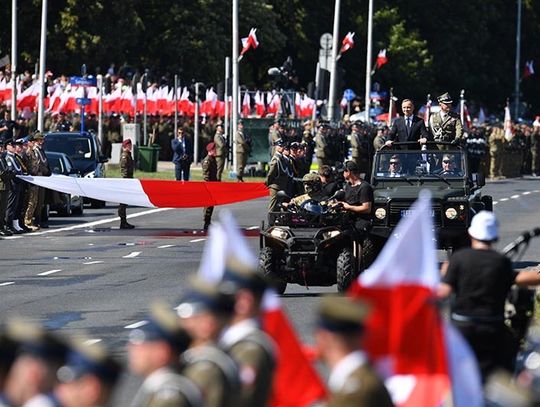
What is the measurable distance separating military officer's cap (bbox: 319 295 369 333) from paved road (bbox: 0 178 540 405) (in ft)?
22.4

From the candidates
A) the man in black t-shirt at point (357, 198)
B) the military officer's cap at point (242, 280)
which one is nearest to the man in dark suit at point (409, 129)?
the man in black t-shirt at point (357, 198)

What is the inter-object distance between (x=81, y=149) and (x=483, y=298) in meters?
32.0

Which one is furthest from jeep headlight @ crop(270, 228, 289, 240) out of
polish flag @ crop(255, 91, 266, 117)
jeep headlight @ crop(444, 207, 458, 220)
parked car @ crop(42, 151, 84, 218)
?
polish flag @ crop(255, 91, 266, 117)

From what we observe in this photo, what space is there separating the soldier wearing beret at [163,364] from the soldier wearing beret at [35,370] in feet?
1.24

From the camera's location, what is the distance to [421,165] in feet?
86.1

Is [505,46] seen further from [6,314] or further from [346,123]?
[6,314]

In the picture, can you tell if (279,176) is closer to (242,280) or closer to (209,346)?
(242,280)

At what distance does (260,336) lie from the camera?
8.12 metres

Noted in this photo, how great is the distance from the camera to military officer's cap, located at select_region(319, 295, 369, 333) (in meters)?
7.41

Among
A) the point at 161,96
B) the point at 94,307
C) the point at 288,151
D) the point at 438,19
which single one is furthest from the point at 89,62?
the point at 94,307

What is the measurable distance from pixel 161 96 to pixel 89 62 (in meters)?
8.86

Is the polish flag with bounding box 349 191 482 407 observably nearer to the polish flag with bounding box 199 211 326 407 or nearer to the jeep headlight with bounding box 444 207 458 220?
the polish flag with bounding box 199 211 326 407

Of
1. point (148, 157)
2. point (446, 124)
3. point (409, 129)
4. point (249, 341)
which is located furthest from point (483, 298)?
point (148, 157)

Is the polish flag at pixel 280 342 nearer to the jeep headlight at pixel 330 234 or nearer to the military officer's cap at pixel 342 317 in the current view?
the military officer's cap at pixel 342 317
